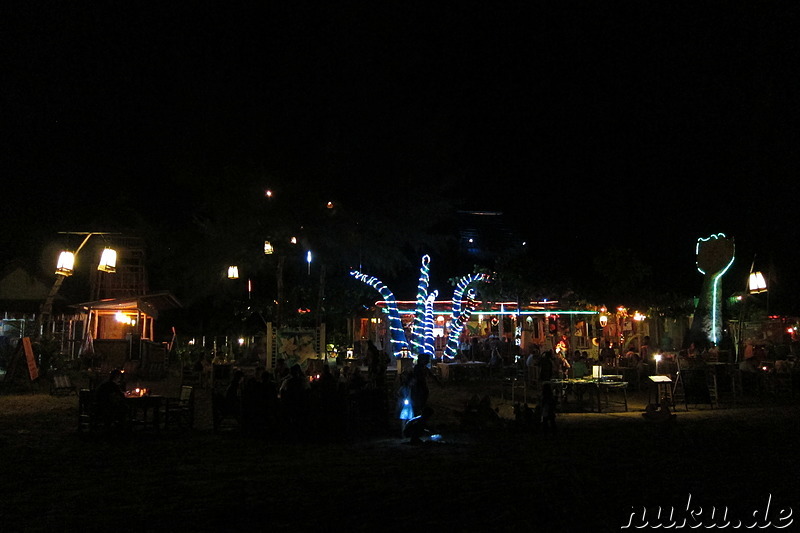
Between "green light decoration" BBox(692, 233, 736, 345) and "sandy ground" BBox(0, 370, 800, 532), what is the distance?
26.9 feet

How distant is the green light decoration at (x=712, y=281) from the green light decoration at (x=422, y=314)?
285 inches

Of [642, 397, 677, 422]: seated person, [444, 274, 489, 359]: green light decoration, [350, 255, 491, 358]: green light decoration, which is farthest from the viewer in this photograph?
[444, 274, 489, 359]: green light decoration

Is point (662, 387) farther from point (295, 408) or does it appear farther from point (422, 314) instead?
point (422, 314)

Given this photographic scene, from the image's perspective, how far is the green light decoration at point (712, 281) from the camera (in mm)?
18594

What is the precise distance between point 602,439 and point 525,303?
1488 centimetres

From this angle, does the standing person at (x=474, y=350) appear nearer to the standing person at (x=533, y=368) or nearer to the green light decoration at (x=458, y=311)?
the green light decoration at (x=458, y=311)

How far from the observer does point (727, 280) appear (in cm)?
2077

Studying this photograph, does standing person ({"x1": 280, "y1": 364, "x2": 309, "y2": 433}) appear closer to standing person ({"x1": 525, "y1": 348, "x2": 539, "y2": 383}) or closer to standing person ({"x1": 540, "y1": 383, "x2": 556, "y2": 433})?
standing person ({"x1": 540, "y1": 383, "x2": 556, "y2": 433})

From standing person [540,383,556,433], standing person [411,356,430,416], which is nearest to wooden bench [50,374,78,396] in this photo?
standing person [411,356,430,416]

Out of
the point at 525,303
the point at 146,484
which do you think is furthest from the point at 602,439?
the point at 525,303

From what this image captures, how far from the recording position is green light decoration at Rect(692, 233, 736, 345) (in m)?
18.6

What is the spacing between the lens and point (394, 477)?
6875mm

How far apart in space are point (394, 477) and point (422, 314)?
16.4 m

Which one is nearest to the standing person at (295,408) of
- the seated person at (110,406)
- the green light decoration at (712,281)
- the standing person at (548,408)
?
the seated person at (110,406)
